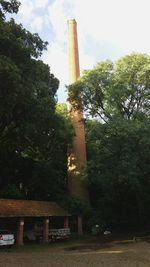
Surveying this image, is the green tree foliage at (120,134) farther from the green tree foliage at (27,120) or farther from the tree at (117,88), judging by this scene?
the green tree foliage at (27,120)

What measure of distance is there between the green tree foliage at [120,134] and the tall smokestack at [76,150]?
8.10 ft

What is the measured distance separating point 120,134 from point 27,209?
1090 centimetres

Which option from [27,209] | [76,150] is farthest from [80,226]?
[76,150]

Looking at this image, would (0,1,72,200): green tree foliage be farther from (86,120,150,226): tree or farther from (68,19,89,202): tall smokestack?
(86,120,150,226): tree

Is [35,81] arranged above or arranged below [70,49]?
below

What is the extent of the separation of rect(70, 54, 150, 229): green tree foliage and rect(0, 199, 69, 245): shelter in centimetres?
557

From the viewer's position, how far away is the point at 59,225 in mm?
40688

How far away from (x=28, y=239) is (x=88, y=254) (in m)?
12.1

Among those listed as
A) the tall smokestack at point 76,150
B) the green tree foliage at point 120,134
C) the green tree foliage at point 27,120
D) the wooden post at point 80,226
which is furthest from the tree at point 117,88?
the wooden post at point 80,226

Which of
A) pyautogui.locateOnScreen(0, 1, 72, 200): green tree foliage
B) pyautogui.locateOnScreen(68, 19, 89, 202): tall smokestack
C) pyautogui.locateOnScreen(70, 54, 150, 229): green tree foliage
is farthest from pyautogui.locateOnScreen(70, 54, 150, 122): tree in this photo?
pyautogui.locateOnScreen(0, 1, 72, 200): green tree foliage

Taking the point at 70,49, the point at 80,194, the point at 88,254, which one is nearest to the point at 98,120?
the point at 80,194

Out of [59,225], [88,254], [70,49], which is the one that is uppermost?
[70,49]

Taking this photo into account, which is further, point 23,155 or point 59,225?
point 23,155

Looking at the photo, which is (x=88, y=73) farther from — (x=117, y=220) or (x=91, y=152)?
(x=117, y=220)
